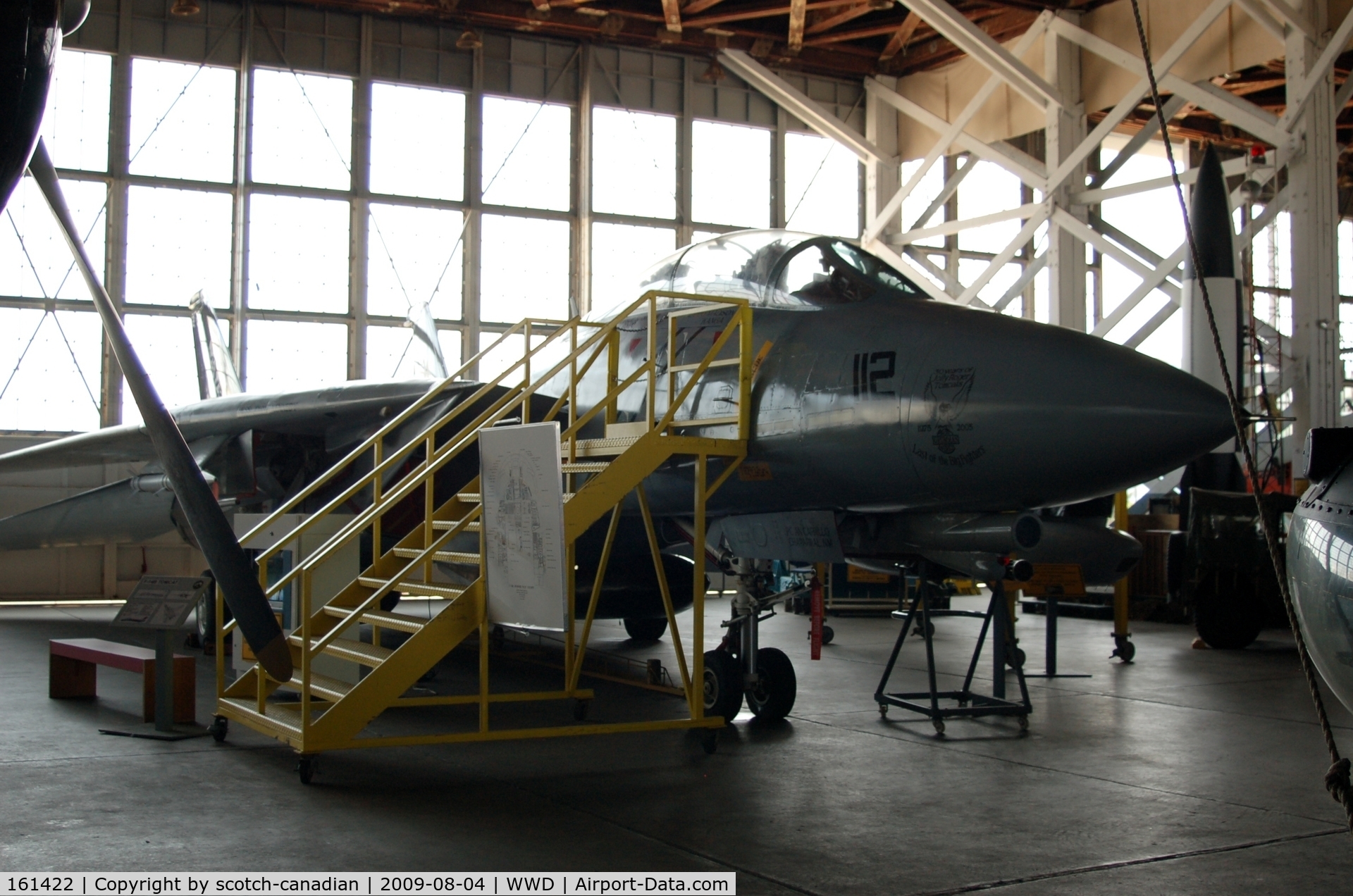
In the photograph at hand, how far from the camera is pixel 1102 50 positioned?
17281 mm

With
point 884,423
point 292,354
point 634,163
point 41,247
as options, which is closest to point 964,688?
point 884,423

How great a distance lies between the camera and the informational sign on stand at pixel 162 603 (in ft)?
23.6

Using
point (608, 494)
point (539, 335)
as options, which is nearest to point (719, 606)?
point (539, 335)

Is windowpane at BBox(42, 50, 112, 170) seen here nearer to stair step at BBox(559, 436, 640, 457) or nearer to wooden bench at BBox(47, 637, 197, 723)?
wooden bench at BBox(47, 637, 197, 723)

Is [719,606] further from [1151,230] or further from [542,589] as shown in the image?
[1151,230]

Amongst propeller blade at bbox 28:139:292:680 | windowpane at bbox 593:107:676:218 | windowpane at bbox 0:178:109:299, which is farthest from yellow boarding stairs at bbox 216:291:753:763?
windowpane at bbox 593:107:676:218

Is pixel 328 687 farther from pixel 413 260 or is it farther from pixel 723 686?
pixel 413 260

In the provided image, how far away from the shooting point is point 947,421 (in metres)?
5.71

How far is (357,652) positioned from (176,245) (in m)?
14.6

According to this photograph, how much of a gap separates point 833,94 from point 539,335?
765 centimetres

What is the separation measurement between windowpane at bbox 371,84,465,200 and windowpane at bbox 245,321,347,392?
268 centimetres

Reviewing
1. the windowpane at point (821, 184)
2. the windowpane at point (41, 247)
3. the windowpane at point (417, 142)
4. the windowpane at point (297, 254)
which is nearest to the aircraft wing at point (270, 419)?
the windowpane at point (41, 247)

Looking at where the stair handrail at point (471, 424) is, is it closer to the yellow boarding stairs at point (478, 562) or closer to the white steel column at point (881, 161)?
the yellow boarding stairs at point (478, 562)

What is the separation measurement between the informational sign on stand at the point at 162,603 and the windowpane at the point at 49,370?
1249 centimetres
